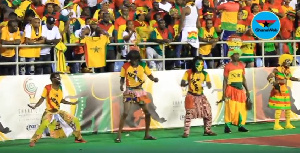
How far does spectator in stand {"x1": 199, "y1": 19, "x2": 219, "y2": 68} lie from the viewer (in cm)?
2262

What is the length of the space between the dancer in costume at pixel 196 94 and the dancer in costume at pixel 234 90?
28.4 inches

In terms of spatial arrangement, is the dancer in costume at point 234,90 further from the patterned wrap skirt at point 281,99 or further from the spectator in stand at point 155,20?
the spectator in stand at point 155,20

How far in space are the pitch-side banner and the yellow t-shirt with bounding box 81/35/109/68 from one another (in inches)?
13.0

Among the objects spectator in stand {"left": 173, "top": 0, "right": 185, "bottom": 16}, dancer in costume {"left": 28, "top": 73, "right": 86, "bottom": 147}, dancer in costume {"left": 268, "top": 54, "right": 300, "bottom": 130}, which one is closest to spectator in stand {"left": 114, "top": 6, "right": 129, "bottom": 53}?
spectator in stand {"left": 173, "top": 0, "right": 185, "bottom": 16}

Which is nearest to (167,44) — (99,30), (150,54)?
(150,54)

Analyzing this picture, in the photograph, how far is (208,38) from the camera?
2272 cm

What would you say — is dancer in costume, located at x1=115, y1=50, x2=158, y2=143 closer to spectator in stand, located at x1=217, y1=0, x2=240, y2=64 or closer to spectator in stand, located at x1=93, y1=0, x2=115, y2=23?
spectator in stand, located at x1=93, y1=0, x2=115, y2=23

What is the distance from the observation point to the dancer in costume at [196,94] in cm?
1956

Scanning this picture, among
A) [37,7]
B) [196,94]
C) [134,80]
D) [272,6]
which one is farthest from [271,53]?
[37,7]

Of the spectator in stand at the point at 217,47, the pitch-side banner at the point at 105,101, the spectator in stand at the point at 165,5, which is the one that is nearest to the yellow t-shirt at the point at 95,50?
the pitch-side banner at the point at 105,101

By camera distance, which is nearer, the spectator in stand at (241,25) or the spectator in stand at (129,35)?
the spectator in stand at (129,35)

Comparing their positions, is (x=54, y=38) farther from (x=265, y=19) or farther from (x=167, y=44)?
(x=265, y=19)

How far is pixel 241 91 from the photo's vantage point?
2038cm

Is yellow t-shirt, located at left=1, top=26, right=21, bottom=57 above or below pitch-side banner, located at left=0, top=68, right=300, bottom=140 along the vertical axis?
above
